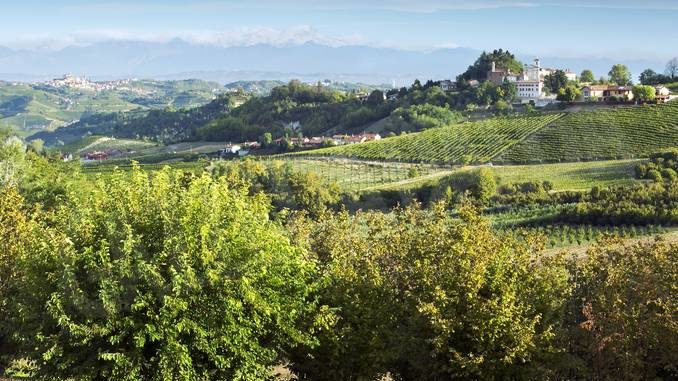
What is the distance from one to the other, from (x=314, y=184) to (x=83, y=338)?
4207 centimetres

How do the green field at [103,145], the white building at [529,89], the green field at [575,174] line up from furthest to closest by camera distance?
1. the green field at [103,145]
2. the white building at [529,89]
3. the green field at [575,174]

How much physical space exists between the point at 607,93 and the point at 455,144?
91.8ft

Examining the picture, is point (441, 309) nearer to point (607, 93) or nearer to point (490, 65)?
point (607, 93)

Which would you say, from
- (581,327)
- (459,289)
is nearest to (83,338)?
(459,289)

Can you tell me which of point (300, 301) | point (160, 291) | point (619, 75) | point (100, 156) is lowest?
point (100, 156)

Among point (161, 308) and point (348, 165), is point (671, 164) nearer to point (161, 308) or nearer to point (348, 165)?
point (348, 165)

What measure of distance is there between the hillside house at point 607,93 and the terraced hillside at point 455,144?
9883mm

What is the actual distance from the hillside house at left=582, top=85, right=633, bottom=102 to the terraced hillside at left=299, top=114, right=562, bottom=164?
9.88m

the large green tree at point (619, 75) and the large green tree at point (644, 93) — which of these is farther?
the large green tree at point (619, 75)

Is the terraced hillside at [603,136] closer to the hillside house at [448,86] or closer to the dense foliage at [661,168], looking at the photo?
the dense foliage at [661,168]

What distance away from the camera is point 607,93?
305ft

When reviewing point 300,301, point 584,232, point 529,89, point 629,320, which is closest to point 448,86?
point 529,89

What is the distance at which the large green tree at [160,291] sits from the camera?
1217 cm

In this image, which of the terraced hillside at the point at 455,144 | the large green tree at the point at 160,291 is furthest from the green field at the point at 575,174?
the large green tree at the point at 160,291
